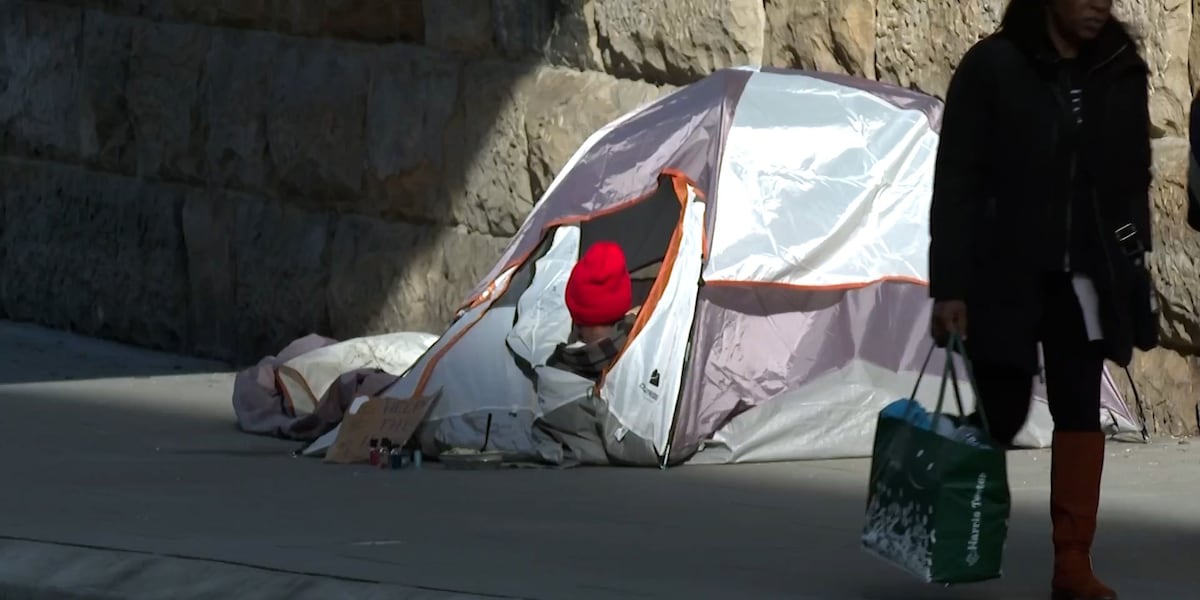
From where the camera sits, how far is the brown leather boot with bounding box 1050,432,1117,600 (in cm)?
517

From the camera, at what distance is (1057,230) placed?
17.0 feet

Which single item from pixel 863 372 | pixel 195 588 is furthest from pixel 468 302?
Answer: pixel 195 588

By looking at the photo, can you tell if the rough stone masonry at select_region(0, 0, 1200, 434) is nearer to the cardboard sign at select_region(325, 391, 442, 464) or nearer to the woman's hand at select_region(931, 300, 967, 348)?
the cardboard sign at select_region(325, 391, 442, 464)

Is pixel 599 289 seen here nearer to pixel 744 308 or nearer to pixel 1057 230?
pixel 744 308

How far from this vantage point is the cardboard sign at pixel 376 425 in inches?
320

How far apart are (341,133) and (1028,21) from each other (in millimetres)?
6648

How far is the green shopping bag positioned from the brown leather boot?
0.21 metres

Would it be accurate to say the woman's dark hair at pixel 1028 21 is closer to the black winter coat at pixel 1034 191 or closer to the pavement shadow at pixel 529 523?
the black winter coat at pixel 1034 191

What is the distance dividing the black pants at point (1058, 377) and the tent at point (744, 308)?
2.76 meters

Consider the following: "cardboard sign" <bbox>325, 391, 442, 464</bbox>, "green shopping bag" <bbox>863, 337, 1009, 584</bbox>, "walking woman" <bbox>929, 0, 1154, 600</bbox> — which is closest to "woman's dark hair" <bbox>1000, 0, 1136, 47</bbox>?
"walking woman" <bbox>929, 0, 1154, 600</bbox>

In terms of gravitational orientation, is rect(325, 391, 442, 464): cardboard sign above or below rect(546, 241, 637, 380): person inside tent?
below

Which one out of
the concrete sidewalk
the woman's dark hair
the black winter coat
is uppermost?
the woman's dark hair

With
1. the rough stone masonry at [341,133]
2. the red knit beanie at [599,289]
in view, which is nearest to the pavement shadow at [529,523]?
the red knit beanie at [599,289]

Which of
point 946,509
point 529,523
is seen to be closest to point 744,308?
point 529,523
